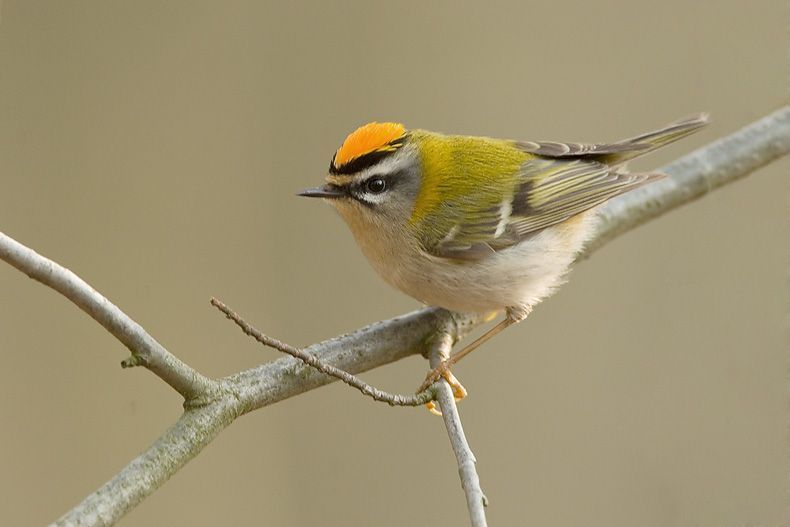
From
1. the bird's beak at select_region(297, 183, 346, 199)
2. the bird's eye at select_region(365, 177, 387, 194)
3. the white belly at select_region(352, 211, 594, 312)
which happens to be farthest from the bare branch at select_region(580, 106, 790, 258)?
the bird's beak at select_region(297, 183, 346, 199)

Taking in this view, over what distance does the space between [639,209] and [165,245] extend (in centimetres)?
149

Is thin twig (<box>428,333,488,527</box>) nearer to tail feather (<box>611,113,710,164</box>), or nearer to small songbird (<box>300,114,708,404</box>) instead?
small songbird (<box>300,114,708,404</box>)

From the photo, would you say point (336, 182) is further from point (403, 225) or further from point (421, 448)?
point (421, 448)

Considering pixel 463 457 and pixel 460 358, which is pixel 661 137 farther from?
pixel 463 457

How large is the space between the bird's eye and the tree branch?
0.31 metres

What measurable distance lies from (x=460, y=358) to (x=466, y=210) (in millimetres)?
370

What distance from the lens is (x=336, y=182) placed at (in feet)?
6.66

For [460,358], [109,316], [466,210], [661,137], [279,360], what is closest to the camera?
[109,316]

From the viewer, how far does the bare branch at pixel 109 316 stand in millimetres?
1284

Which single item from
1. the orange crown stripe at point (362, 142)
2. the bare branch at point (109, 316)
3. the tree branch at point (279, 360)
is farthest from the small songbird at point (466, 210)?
the bare branch at point (109, 316)

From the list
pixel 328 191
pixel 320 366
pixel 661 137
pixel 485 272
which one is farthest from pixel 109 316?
pixel 661 137

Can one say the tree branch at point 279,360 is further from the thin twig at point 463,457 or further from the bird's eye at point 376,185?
the bird's eye at point 376,185

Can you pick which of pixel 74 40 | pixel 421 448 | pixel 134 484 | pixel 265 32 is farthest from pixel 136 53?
pixel 134 484

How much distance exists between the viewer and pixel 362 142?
1973mm
